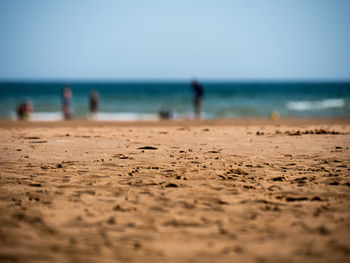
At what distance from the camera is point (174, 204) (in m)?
3.96

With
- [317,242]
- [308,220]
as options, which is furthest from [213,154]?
[317,242]

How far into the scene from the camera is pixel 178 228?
3.38m

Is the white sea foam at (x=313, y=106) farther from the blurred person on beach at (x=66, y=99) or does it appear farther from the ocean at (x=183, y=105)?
the blurred person on beach at (x=66, y=99)

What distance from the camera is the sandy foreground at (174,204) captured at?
295cm

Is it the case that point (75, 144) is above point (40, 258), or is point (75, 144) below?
above

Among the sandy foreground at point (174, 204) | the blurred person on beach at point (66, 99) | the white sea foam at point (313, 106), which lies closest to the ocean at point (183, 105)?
the white sea foam at point (313, 106)

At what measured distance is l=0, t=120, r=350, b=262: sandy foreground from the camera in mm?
2945

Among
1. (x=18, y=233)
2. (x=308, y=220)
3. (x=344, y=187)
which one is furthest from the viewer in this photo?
(x=344, y=187)

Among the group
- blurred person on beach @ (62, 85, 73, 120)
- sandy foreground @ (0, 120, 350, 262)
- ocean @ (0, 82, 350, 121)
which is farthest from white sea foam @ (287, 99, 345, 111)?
sandy foreground @ (0, 120, 350, 262)

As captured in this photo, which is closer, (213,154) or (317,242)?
(317,242)

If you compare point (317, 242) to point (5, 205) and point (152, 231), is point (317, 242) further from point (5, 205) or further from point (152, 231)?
point (5, 205)

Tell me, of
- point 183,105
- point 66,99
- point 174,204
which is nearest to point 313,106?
point 183,105

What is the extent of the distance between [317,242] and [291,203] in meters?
Answer: 0.98

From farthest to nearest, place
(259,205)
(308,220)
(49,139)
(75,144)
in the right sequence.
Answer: (49,139) < (75,144) < (259,205) < (308,220)
